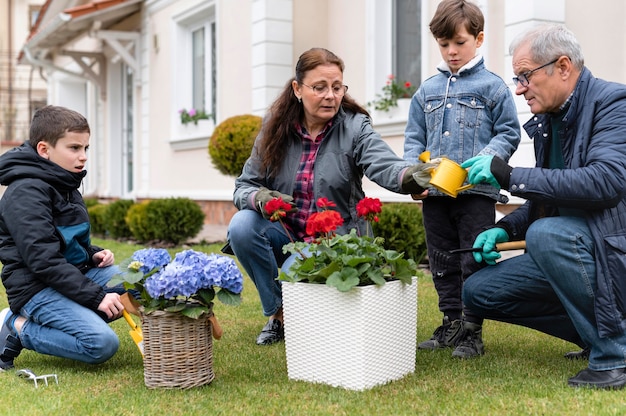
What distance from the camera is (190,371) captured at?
2.78 meters

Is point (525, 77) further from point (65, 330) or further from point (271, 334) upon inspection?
point (65, 330)

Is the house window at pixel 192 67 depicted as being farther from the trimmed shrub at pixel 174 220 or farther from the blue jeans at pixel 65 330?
the blue jeans at pixel 65 330

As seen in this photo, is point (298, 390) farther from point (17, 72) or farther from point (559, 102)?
point (17, 72)

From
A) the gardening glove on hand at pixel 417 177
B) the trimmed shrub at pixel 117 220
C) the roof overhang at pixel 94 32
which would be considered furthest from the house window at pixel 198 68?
the gardening glove on hand at pixel 417 177

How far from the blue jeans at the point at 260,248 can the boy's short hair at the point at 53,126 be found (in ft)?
2.55

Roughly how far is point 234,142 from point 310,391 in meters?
5.69

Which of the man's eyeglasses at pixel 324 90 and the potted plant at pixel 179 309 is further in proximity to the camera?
the man's eyeglasses at pixel 324 90

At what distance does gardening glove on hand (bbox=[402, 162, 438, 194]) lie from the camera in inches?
115

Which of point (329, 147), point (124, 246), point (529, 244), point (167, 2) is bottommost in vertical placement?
point (124, 246)

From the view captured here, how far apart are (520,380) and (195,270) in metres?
1.21

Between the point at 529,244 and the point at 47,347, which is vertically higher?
the point at 529,244

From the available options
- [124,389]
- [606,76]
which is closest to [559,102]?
[124,389]

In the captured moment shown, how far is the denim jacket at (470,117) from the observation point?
3.34 m

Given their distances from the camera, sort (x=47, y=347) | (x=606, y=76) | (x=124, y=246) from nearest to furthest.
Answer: (x=47, y=347) → (x=606, y=76) → (x=124, y=246)
